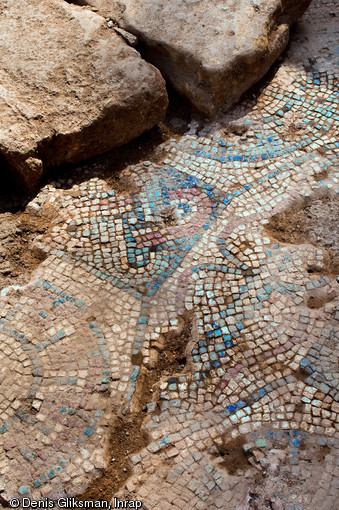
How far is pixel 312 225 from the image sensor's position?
5.38m

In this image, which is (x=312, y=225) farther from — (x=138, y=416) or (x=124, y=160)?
(x=138, y=416)

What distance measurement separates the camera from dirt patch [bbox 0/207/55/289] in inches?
201

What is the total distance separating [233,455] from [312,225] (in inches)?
97.4

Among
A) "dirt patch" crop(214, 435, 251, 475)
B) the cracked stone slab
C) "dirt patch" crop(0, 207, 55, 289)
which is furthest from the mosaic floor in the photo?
the cracked stone slab

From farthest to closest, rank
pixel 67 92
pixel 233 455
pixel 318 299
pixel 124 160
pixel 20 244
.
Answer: pixel 124 160 → pixel 67 92 → pixel 20 244 → pixel 318 299 → pixel 233 455

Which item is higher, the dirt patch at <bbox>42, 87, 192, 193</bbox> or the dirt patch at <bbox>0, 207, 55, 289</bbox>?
the dirt patch at <bbox>42, 87, 192, 193</bbox>

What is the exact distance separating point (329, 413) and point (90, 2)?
553 cm

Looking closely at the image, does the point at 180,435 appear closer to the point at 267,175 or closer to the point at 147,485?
the point at 147,485

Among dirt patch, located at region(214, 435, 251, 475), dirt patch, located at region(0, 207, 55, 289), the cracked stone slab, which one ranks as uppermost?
the cracked stone slab

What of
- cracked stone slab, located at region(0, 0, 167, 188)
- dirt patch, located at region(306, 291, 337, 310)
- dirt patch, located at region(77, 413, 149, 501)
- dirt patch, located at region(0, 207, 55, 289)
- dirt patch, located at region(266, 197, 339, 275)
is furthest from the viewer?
cracked stone slab, located at region(0, 0, 167, 188)

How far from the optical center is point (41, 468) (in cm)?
412

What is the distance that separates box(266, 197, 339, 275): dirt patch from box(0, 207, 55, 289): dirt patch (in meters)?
2.37

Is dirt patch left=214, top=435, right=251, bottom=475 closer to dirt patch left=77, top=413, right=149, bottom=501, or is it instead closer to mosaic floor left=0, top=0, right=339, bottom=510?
mosaic floor left=0, top=0, right=339, bottom=510

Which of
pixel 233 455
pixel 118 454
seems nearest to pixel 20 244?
pixel 118 454
